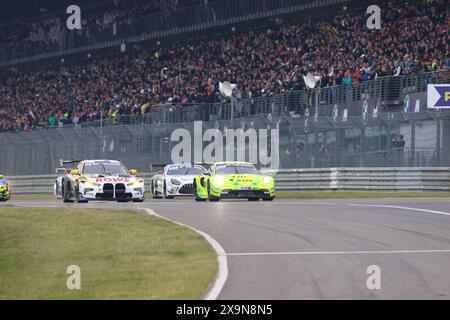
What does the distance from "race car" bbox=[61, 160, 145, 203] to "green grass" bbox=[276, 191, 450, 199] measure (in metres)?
5.76

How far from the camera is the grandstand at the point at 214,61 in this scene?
33.4 meters

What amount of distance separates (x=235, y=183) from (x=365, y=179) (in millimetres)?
6301

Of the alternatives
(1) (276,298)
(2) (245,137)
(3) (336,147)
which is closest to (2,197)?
(2) (245,137)

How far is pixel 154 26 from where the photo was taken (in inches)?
2048

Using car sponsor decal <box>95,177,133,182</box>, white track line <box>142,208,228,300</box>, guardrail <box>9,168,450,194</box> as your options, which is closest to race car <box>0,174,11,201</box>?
car sponsor decal <box>95,177,133,182</box>

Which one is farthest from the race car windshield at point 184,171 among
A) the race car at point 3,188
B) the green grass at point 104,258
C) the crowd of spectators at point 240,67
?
the green grass at point 104,258

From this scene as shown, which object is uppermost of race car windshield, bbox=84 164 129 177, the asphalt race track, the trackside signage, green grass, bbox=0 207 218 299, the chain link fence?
the trackside signage

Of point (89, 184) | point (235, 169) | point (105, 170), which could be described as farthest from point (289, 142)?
point (89, 184)

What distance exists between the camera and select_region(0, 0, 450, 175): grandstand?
3338cm

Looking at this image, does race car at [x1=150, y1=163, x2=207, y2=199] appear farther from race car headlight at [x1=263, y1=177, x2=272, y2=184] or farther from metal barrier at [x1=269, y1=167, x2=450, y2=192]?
metal barrier at [x1=269, y1=167, x2=450, y2=192]

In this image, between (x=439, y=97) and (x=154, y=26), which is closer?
(x=439, y=97)

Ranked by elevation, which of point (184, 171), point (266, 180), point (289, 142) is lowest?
point (266, 180)

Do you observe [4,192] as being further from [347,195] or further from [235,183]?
[347,195]

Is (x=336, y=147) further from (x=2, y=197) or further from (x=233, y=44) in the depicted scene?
(x=233, y=44)
